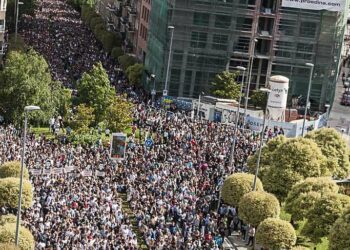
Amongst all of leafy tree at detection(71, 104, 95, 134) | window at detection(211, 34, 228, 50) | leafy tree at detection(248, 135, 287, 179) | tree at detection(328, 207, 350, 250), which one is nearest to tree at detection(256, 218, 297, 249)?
tree at detection(328, 207, 350, 250)

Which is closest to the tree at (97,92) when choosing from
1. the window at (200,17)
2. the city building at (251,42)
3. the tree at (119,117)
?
the tree at (119,117)

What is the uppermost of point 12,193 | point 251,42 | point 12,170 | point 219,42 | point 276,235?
point 251,42

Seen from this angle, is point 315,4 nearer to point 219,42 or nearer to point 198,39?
point 219,42

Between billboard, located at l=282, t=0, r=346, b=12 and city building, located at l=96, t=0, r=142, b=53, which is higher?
billboard, located at l=282, t=0, r=346, b=12

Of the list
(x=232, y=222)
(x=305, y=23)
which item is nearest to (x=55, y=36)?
(x=305, y=23)

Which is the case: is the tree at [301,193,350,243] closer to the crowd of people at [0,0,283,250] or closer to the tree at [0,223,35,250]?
the crowd of people at [0,0,283,250]

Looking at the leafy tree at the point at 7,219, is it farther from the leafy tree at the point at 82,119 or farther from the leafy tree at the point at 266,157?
the leafy tree at the point at 82,119

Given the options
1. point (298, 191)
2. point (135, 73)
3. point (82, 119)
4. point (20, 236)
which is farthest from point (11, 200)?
point (135, 73)
